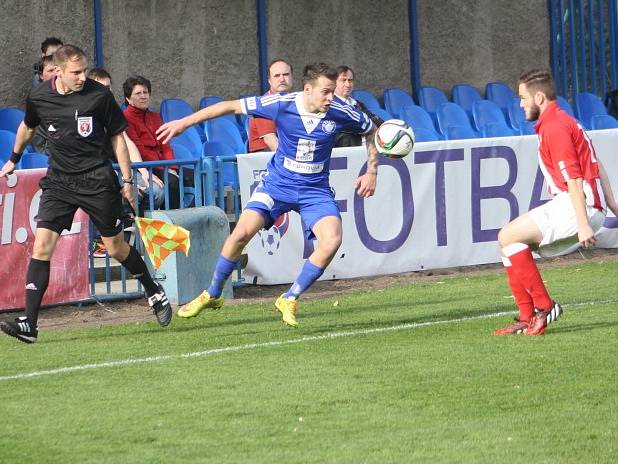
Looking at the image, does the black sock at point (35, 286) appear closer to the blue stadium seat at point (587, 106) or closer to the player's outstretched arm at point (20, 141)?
the player's outstretched arm at point (20, 141)

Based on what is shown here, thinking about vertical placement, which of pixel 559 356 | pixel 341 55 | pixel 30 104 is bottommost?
pixel 559 356

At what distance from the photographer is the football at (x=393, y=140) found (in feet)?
32.8

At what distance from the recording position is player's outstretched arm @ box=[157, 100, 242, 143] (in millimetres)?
9039

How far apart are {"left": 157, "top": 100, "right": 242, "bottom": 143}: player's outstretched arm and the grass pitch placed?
1.42m

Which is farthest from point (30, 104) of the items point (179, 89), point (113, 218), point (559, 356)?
point (179, 89)

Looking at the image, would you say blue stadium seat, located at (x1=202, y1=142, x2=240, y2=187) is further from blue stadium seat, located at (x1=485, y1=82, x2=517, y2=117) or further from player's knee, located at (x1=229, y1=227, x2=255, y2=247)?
blue stadium seat, located at (x1=485, y1=82, x2=517, y2=117)

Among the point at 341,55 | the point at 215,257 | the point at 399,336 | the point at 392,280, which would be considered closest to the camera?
the point at 399,336

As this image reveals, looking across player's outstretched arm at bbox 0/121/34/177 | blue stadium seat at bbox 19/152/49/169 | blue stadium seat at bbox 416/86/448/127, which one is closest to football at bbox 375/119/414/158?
player's outstretched arm at bbox 0/121/34/177

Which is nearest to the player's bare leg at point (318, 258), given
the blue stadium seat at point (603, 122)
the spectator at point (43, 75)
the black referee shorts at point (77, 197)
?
the black referee shorts at point (77, 197)

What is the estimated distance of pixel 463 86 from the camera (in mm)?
19141

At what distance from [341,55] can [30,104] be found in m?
9.23

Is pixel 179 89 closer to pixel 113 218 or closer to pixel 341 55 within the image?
pixel 341 55

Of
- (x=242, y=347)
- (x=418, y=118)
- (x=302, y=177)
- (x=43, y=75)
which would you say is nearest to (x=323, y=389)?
(x=242, y=347)

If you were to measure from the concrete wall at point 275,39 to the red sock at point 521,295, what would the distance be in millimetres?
8020
